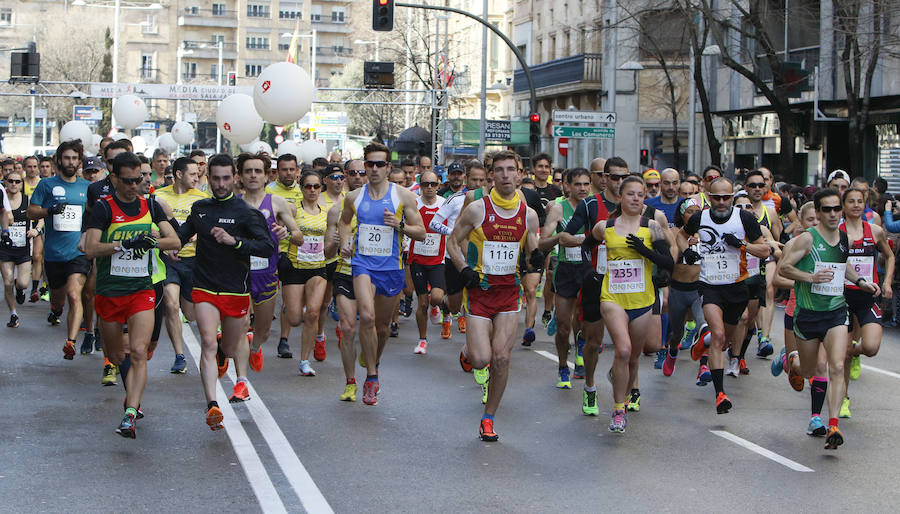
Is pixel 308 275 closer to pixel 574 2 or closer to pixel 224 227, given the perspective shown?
pixel 224 227

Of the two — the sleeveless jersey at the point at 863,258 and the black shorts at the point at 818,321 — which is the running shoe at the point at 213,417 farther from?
the sleeveless jersey at the point at 863,258

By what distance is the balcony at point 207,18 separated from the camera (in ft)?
397

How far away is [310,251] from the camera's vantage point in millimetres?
12102

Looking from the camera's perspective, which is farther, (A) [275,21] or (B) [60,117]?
(A) [275,21]

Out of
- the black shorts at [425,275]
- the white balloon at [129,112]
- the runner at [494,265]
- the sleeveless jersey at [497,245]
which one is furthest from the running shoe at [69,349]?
the white balloon at [129,112]

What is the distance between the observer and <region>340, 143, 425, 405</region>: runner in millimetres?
9930

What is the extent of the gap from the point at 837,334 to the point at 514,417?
7.76 ft

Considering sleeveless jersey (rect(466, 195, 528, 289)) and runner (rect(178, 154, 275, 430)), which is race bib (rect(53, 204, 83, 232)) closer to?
runner (rect(178, 154, 275, 430))

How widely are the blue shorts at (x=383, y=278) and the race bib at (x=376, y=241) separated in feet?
0.43

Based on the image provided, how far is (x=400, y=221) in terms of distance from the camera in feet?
32.9

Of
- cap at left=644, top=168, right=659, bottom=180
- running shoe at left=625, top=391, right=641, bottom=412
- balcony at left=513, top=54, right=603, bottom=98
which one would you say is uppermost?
balcony at left=513, top=54, right=603, bottom=98

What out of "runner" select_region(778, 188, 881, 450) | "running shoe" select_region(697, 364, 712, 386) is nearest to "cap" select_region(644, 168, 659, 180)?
"running shoe" select_region(697, 364, 712, 386)

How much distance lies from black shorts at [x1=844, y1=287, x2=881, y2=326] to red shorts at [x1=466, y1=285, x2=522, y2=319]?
2690 millimetres

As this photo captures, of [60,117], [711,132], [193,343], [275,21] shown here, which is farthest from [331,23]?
[193,343]
